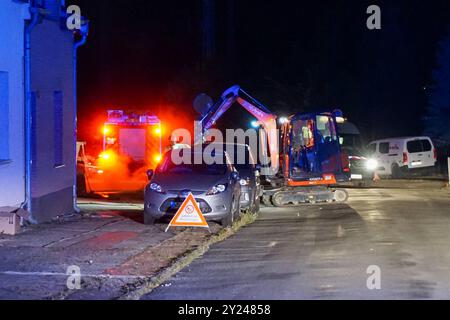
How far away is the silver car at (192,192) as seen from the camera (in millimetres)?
14336

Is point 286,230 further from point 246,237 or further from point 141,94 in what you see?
point 141,94

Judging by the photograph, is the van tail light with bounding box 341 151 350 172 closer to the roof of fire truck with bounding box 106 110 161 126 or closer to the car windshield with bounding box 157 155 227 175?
the car windshield with bounding box 157 155 227 175

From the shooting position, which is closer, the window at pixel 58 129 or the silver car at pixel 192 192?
the silver car at pixel 192 192

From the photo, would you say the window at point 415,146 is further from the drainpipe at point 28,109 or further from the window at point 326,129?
the drainpipe at point 28,109

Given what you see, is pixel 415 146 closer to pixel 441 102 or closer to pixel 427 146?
pixel 427 146

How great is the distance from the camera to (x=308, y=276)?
956cm

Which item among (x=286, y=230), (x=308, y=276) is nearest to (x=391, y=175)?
(x=286, y=230)

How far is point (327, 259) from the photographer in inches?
428

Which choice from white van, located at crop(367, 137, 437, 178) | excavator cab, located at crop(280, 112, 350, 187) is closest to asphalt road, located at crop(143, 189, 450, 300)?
excavator cab, located at crop(280, 112, 350, 187)

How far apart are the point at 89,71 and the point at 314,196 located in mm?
33262

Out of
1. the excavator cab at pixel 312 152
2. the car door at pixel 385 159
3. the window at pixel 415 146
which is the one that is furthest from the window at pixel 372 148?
the excavator cab at pixel 312 152

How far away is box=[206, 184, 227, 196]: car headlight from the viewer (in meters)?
14.4

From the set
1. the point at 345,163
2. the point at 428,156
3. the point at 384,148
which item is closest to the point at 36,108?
the point at 345,163

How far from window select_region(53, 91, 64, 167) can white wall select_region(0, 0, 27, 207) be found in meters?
1.99
